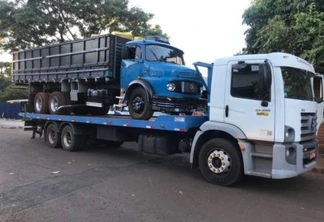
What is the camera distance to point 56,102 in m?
12.2

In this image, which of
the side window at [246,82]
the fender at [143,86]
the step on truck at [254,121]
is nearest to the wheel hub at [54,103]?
the fender at [143,86]

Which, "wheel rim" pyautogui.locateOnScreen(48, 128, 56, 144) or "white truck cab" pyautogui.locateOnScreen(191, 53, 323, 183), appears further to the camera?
"wheel rim" pyautogui.locateOnScreen(48, 128, 56, 144)

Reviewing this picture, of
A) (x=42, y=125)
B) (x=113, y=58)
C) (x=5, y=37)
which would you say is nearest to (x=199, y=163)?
(x=113, y=58)

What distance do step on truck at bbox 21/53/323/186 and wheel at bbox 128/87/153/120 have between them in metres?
0.76

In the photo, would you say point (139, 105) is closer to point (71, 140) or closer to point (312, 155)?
point (71, 140)

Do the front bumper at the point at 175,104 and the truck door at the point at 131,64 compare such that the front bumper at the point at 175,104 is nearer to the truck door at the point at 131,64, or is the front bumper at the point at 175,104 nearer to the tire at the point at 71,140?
the truck door at the point at 131,64

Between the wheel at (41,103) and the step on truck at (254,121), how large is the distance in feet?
21.9

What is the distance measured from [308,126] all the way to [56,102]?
8.84 m

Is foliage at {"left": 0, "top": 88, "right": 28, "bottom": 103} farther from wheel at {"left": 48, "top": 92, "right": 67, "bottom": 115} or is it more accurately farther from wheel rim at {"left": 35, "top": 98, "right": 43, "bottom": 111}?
wheel at {"left": 48, "top": 92, "right": 67, "bottom": 115}

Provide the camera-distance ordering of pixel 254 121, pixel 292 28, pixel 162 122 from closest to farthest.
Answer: pixel 254 121, pixel 162 122, pixel 292 28

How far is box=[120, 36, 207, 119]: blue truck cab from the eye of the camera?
8.27 m

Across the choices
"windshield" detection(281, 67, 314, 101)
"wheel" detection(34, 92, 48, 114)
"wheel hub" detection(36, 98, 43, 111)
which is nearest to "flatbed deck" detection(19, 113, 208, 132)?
"windshield" detection(281, 67, 314, 101)

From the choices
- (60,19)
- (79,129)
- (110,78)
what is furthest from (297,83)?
(60,19)

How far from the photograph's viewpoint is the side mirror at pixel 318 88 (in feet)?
23.2
